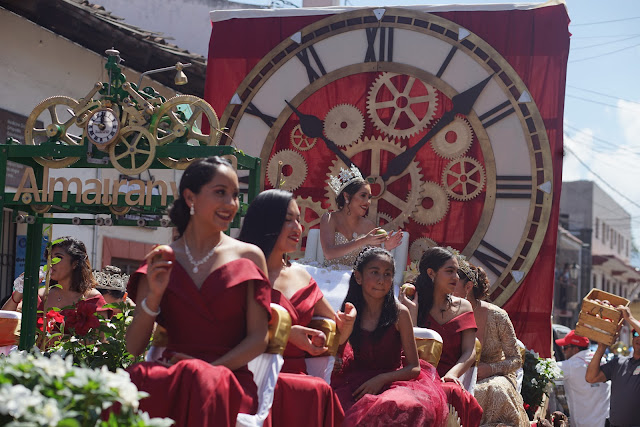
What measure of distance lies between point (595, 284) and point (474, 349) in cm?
4117

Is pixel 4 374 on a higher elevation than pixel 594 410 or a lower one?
higher

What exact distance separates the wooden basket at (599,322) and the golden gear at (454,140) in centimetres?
213

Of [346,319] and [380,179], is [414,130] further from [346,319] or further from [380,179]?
[346,319]

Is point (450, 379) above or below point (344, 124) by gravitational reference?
below

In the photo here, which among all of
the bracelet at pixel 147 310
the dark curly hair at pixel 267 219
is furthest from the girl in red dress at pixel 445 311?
the bracelet at pixel 147 310

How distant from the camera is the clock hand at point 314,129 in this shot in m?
9.28

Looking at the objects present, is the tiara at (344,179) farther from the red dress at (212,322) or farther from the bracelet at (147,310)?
the bracelet at (147,310)

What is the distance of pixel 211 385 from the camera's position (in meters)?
3.20

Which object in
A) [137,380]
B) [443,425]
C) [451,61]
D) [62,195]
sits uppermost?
[451,61]

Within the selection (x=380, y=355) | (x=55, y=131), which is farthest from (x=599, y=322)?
(x=55, y=131)

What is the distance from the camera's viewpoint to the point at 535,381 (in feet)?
→ 25.3

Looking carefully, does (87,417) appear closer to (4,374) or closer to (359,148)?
(4,374)

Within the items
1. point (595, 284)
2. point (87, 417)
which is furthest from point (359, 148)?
point (595, 284)

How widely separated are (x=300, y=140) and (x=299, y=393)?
5714 mm
